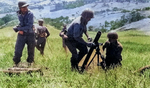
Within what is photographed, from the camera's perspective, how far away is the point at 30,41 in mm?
6055

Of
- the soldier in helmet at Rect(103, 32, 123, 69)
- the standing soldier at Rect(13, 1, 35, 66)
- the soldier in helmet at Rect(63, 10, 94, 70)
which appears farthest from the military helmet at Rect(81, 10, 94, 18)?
the standing soldier at Rect(13, 1, 35, 66)

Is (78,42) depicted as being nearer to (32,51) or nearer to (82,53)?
(82,53)

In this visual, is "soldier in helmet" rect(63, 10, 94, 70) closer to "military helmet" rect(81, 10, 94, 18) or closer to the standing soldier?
"military helmet" rect(81, 10, 94, 18)

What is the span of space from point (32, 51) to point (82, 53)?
58.2 inches

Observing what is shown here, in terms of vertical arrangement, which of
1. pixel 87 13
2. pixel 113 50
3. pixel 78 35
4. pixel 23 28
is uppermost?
pixel 87 13

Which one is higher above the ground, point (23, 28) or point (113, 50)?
point (23, 28)

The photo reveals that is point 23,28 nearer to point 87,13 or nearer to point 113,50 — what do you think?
point 87,13

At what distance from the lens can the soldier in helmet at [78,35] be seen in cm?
536

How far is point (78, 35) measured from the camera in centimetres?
542

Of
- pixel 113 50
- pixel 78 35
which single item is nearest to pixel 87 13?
pixel 78 35

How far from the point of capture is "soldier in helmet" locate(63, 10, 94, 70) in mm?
5359

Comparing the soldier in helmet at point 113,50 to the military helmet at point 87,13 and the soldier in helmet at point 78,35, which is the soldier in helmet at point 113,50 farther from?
the military helmet at point 87,13

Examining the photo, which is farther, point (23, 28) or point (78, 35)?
point (23, 28)

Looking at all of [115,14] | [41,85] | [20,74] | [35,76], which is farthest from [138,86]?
[115,14]
